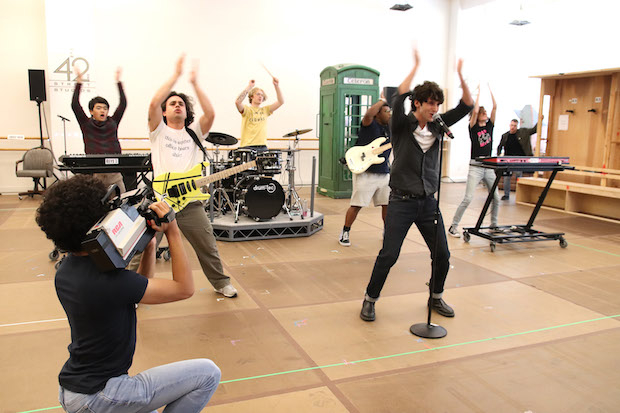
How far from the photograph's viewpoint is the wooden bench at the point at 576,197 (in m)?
8.38

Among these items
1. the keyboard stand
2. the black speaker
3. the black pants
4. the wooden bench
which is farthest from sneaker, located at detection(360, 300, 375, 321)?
the black speaker

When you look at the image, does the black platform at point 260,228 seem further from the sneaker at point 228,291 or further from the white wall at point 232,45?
the white wall at point 232,45

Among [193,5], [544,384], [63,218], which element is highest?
[193,5]

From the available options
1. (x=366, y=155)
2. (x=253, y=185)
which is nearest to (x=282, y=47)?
(x=253, y=185)

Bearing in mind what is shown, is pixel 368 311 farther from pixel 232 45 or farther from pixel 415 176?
pixel 232 45

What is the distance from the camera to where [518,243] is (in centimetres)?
674

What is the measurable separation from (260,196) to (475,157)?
3.19 meters

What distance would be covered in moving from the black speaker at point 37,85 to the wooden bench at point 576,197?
376 inches

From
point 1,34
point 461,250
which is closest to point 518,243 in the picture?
point 461,250

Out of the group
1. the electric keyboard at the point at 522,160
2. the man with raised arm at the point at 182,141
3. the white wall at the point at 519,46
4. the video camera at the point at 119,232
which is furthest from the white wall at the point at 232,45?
the video camera at the point at 119,232

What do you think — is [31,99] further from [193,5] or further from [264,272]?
[264,272]

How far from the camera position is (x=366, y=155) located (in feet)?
20.4

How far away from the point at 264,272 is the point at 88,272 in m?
3.64

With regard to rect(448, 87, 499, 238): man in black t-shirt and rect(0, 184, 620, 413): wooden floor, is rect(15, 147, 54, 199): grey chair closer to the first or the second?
rect(0, 184, 620, 413): wooden floor
